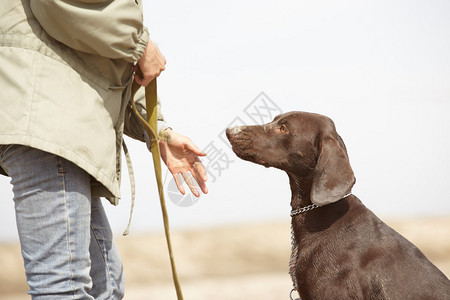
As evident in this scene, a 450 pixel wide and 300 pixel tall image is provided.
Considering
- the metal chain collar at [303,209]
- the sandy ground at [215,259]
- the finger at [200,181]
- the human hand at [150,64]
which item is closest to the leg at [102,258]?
the finger at [200,181]

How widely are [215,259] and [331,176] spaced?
17.0 ft

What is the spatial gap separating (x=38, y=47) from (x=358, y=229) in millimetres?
1787

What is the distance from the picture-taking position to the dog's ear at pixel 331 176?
2553 mm

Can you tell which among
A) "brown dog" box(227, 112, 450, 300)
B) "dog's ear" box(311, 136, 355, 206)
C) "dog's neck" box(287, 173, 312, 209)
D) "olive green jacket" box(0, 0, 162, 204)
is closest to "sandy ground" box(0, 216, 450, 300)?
"dog's neck" box(287, 173, 312, 209)

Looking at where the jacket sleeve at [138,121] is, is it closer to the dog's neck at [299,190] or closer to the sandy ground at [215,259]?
the dog's neck at [299,190]

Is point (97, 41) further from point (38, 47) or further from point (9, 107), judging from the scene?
point (9, 107)

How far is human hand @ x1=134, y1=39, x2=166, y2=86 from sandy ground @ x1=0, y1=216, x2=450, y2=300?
485 cm

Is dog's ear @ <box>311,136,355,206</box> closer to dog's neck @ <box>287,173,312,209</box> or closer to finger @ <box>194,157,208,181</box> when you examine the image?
dog's neck @ <box>287,173,312,209</box>

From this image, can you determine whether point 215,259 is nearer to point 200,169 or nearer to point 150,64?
point 200,169

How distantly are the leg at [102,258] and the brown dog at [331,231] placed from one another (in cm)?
93

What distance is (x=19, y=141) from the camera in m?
1.75

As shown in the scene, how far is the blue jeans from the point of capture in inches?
72.0

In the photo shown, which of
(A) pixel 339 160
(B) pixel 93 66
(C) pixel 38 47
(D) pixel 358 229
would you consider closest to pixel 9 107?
(C) pixel 38 47

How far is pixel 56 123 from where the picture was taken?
5.97ft
